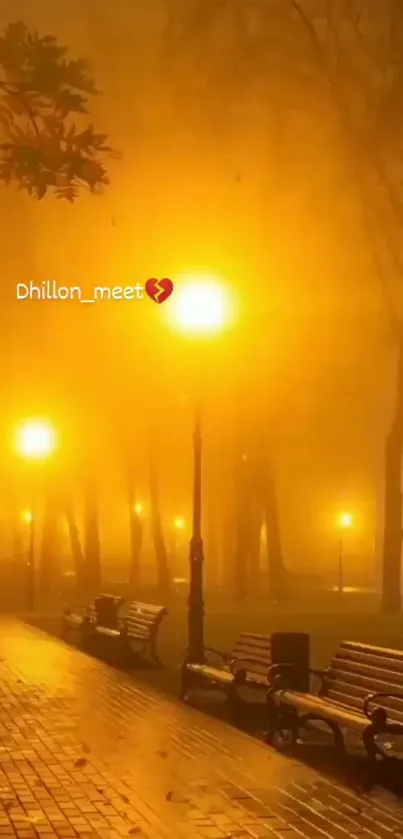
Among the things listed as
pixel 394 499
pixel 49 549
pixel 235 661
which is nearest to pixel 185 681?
pixel 235 661

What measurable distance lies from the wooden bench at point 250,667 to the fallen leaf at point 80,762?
207 centimetres

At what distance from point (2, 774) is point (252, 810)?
226 cm

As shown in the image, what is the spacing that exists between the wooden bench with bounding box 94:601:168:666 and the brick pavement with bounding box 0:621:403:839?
4.37 meters

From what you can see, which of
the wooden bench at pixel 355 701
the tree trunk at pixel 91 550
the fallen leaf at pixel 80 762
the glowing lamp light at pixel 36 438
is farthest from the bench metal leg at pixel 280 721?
the tree trunk at pixel 91 550

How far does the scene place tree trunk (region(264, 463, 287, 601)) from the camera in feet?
158

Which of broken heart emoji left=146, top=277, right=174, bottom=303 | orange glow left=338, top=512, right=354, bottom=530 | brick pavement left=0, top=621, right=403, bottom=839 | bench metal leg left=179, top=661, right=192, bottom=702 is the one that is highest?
broken heart emoji left=146, top=277, right=174, bottom=303

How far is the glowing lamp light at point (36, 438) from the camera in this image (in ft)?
124

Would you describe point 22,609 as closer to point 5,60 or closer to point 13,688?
point 13,688

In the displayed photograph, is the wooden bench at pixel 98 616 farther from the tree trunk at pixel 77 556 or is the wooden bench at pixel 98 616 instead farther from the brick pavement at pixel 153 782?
the tree trunk at pixel 77 556

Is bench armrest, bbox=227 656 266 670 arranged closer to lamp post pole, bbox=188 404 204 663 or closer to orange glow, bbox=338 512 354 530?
lamp post pole, bbox=188 404 204 663

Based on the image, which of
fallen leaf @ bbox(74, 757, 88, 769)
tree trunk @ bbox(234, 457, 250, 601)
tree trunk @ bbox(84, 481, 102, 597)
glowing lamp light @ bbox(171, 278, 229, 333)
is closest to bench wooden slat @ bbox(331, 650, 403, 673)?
fallen leaf @ bbox(74, 757, 88, 769)

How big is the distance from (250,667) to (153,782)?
441 centimetres

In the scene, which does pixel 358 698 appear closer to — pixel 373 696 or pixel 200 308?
pixel 373 696

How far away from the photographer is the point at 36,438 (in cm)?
3784
